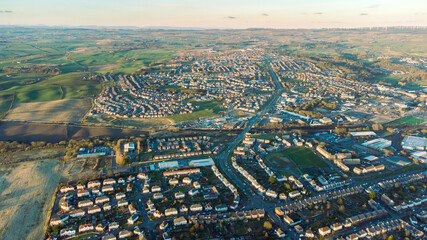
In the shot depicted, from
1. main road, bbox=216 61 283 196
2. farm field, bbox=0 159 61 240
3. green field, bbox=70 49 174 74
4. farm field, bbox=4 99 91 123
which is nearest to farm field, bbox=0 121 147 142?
farm field, bbox=4 99 91 123

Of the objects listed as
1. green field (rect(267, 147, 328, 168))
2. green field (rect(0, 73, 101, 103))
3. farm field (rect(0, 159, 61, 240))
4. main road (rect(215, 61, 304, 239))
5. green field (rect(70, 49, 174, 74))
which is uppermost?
green field (rect(70, 49, 174, 74))

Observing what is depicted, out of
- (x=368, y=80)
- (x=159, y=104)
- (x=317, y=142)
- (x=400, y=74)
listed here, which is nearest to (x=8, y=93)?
(x=159, y=104)

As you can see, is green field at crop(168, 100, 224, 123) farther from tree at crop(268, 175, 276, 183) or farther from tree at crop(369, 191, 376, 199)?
tree at crop(369, 191, 376, 199)

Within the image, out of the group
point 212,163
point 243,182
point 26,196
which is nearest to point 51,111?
point 26,196

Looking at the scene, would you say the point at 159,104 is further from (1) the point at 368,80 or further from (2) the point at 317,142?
(1) the point at 368,80

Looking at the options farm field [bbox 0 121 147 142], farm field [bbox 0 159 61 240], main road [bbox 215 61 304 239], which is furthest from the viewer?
farm field [bbox 0 121 147 142]

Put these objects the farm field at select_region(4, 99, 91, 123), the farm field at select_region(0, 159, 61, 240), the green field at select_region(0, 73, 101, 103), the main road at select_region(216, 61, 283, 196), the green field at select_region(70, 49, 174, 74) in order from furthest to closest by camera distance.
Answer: the green field at select_region(70, 49, 174, 74)
the green field at select_region(0, 73, 101, 103)
the farm field at select_region(4, 99, 91, 123)
the main road at select_region(216, 61, 283, 196)
the farm field at select_region(0, 159, 61, 240)

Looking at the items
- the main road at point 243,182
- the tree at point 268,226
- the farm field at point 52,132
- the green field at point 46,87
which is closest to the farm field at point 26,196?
the farm field at point 52,132
